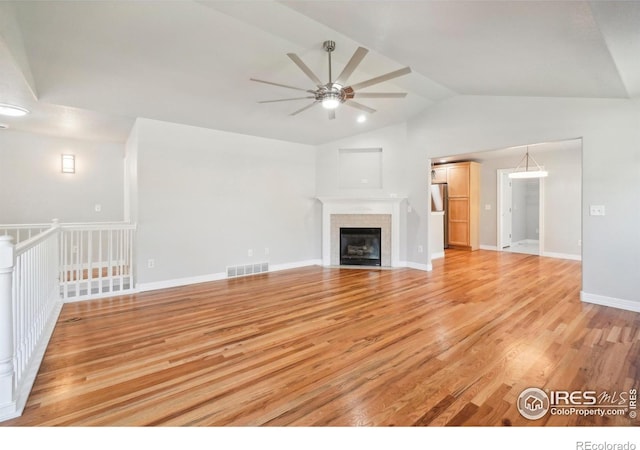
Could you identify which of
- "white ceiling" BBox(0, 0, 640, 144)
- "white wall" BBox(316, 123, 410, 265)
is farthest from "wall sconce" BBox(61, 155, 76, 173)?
"white wall" BBox(316, 123, 410, 265)

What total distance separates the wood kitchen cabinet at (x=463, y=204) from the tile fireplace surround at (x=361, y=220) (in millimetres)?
3270

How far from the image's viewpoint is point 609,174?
11.5ft

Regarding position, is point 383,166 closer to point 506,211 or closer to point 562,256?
point 506,211

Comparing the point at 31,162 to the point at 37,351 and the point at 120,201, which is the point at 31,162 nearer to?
the point at 120,201

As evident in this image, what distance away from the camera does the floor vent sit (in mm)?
5270

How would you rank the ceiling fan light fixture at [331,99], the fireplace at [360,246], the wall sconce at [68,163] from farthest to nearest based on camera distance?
the fireplace at [360,246] < the wall sconce at [68,163] < the ceiling fan light fixture at [331,99]

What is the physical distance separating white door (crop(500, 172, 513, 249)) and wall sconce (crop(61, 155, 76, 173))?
31.4ft

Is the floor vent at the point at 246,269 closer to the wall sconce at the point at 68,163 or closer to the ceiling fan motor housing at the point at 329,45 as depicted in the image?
the wall sconce at the point at 68,163

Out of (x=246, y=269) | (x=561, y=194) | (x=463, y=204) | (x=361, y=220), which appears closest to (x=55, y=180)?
(x=246, y=269)

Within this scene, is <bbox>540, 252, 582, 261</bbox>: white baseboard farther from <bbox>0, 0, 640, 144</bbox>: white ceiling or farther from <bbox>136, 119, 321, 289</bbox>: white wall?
<bbox>136, 119, 321, 289</bbox>: white wall

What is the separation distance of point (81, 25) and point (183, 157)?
7.52ft

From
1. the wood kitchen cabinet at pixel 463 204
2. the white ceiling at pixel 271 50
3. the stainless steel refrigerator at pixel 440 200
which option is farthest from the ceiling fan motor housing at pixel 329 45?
the wood kitchen cabinet at pixel 463 204

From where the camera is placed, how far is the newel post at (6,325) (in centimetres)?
166
